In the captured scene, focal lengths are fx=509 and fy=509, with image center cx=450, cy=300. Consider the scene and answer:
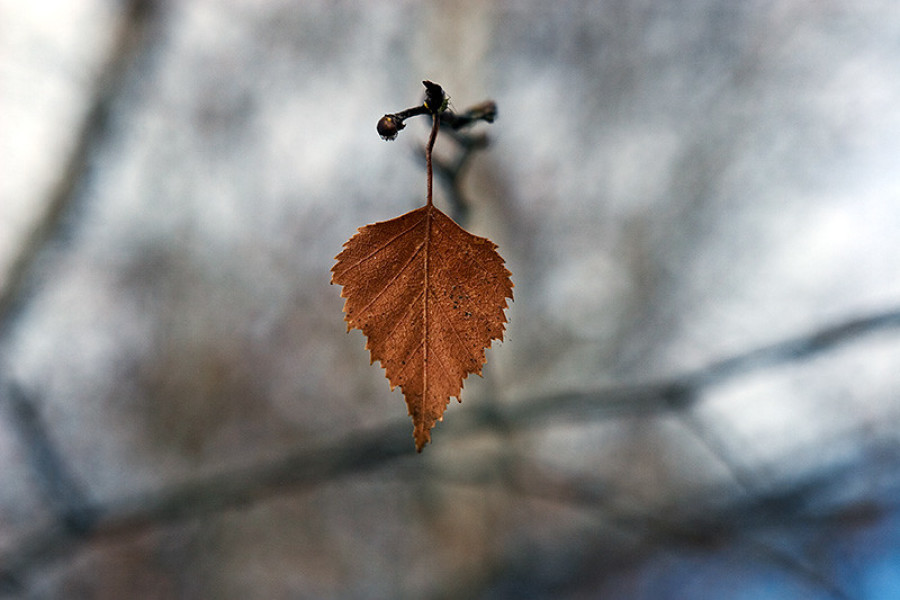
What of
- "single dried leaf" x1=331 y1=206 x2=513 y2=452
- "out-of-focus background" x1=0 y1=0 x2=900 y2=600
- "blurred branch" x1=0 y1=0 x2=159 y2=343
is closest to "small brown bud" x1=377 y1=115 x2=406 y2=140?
"single dried leaf" x1=331 y1=206 x2=513 y2=452

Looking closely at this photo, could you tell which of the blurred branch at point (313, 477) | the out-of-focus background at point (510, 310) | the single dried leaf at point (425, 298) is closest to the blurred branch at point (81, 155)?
the out-of-focus background at point (510, 310)

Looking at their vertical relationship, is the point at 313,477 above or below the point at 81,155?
below

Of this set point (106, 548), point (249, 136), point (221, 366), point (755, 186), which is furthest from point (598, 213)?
point (106, 548)

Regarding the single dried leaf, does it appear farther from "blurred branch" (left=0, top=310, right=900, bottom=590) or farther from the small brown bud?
"blurred branch" (left=0, top=310, right=900, bottom=590)

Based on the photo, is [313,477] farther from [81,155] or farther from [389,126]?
[389,126]

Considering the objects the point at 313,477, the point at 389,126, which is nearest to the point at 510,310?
the point at 313,477

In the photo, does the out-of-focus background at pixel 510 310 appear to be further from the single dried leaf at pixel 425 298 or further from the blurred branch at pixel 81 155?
the single dried leaf at pixel 425 298
